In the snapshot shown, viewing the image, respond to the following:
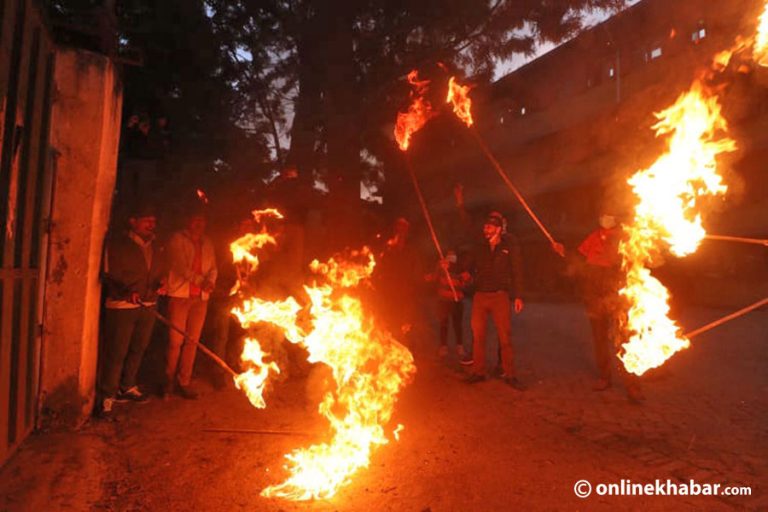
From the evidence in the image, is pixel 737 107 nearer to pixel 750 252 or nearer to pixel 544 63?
pixel 750 252

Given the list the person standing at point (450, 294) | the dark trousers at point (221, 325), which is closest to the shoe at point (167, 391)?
the dark trousers at point (221, 325)

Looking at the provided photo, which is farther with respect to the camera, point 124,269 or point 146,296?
point 146,296

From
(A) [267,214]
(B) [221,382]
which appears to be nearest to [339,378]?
(B) [221,382]

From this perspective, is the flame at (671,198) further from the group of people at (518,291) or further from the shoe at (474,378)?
the shoe at (474,378)

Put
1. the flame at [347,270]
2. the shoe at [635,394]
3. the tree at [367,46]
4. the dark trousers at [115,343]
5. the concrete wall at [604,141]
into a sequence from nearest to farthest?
the dark trousers at [115,343] < the shoe at [635,394] < the flame at [347,270] < the tree at [367,46] < the concrete wall at [604,141]

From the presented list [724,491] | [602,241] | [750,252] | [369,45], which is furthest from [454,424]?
[750,252]

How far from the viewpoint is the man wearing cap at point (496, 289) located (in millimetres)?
7176

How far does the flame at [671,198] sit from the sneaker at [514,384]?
4.96 ft

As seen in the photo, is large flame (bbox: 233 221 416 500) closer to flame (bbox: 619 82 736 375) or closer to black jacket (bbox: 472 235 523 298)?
black jacket (bbox: 472 235 523 298)

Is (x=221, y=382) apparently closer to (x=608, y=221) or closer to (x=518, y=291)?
(x=518, y=291)

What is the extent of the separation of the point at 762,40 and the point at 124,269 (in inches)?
280

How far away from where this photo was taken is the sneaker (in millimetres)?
7014

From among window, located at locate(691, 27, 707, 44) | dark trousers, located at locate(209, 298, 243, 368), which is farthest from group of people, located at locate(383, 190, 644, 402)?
window, located at locate(691, 27, 707, 44)

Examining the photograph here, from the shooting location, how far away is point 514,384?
23.3 feet
